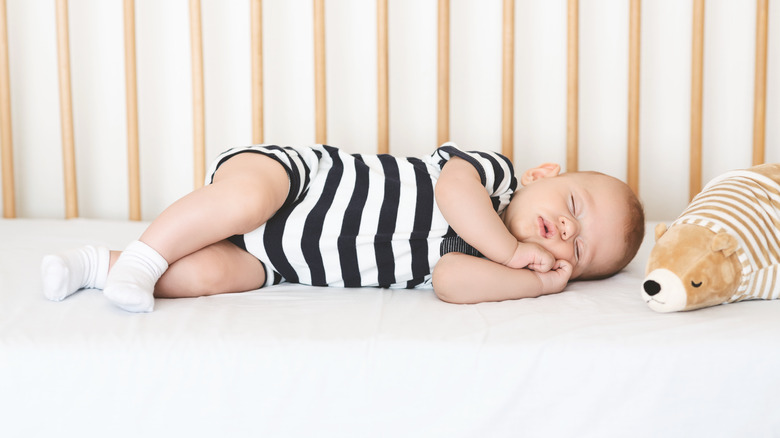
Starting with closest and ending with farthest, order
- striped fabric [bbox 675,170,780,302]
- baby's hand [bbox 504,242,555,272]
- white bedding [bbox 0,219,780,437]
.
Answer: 1. white bedding [bbox 0,219,780,437]
2. striped fabric [bbox 675,170,780,302]
3. baby's hand [bbox 504,242,555,272]

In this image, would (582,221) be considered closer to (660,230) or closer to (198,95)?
(660,230)

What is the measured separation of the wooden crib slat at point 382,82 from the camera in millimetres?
1221

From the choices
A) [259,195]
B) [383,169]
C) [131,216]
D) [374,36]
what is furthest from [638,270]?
[131,216]

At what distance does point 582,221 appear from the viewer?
31.0 inches

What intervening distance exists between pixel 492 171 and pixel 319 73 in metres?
0.53

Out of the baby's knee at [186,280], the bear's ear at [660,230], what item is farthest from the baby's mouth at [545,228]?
the baby's knee at [186,280]

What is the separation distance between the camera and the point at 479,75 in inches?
53.1

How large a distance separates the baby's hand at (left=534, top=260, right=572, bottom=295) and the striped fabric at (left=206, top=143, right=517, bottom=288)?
0.12 metres

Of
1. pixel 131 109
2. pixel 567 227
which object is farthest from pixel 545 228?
pixel 131 109

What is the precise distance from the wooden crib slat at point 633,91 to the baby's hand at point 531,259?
582 millimetres

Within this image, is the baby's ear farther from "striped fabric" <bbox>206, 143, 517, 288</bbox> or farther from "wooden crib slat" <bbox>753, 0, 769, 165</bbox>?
"wooden crib slat" <bbox>753, 0, 769, 165</bbox>

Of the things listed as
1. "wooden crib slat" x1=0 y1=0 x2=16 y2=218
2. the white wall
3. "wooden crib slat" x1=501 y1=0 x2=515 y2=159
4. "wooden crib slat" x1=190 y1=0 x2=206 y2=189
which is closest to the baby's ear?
"wooden crib slat" x1=501 y1=0 x2=515 y2=159

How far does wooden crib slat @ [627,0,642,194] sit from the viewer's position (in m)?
1.24

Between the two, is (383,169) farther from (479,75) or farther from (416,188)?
(479,75)
